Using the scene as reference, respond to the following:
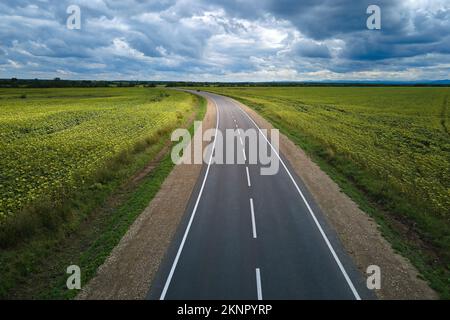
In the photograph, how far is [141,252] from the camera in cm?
1210

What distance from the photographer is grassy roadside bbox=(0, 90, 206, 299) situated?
410 inches

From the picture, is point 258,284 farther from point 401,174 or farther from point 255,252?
point 401,174

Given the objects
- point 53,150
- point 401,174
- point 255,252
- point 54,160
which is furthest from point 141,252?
point 53,150

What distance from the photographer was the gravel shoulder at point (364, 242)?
1012cm

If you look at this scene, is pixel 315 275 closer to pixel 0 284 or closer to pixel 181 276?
pixel 181 276

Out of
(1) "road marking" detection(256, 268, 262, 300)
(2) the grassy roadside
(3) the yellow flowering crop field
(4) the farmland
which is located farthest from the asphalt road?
(3) the yellow flowering crop field

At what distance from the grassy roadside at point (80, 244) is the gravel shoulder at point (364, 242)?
9237mm

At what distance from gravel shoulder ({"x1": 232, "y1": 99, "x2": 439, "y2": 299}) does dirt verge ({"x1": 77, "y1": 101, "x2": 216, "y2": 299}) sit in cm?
714

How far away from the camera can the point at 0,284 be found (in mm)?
10203

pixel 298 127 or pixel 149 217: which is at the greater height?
pixel 298 127

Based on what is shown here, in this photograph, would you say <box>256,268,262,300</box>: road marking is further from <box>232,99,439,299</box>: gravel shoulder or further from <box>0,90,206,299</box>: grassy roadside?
<box>0,90,206,299</box>: grassy roadside

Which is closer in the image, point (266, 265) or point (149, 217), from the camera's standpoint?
point (266, 265)

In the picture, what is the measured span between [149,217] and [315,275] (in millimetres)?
8035

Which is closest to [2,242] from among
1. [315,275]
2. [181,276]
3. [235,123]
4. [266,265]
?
[181,276]
